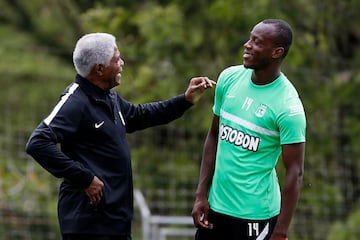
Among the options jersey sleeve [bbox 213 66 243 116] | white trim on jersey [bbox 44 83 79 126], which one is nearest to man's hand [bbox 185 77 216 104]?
jersey sleeve [bbox 213 66 243 116]

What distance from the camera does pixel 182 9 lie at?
12.4m

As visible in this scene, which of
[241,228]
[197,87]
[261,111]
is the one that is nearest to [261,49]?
[261,111]

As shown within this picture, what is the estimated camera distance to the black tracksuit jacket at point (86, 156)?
544 centimetres

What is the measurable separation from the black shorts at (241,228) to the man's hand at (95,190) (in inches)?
25.9

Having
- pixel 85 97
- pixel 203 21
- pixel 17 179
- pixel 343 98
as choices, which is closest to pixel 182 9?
pixel 203 21

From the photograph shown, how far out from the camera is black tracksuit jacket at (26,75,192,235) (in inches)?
214

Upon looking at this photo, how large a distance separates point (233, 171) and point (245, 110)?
13.4 inches

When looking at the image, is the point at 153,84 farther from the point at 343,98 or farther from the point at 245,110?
the point at 245,110

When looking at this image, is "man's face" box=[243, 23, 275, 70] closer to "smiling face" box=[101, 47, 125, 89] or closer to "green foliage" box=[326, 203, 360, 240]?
Result: "smiling face" box=[101, 47, 125, 89]

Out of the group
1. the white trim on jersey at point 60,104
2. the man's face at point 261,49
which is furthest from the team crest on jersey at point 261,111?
the white trim on jersey at point 60,104

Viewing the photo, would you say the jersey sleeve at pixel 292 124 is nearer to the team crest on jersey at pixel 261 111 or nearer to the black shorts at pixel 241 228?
the team crest on jersey at pixel 261 111

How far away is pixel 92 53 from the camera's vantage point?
559cm

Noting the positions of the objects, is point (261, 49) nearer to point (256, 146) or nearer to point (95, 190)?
point (256, 146)

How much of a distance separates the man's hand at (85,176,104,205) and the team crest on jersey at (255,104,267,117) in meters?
0.90
